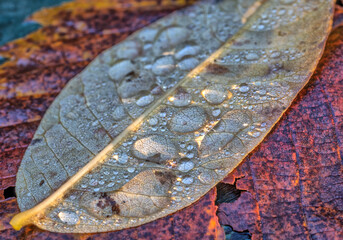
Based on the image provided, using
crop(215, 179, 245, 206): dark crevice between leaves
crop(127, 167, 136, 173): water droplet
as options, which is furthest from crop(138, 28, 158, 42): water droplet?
crop(215, 179, 245, 206): dark crevice between leaves

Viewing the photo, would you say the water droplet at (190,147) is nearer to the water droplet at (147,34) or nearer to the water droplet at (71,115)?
the water droplet at (71,115)

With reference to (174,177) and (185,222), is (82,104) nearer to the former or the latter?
(174,177)

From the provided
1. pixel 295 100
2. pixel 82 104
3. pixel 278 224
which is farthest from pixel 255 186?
pixel 82 104

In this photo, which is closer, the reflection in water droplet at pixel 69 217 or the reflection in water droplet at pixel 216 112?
the reflection in water droplet at pixel 69 217

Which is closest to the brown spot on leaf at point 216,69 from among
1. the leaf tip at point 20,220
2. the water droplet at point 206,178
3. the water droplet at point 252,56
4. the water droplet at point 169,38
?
the water droplet at point 252,56

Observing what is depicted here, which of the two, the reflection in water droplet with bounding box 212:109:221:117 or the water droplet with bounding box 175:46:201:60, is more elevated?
the water droplet with bounding box 175:46:201:60

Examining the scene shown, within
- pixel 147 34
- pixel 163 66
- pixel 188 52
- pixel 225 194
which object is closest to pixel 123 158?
pixel 225 194

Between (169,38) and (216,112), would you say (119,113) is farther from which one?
(169,38)

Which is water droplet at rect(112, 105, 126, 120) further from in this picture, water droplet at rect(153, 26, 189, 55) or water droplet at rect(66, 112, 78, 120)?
water droplet at rect(153, 26, 189, 55)
